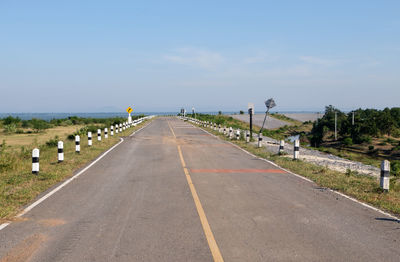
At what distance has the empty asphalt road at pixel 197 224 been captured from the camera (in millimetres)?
5141

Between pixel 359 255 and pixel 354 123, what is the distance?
39.1 meters

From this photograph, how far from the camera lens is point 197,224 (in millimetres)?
6469

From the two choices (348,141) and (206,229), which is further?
(348,141)

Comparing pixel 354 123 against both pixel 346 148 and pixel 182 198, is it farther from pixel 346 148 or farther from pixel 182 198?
pixel 182 198

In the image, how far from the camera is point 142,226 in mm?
6332

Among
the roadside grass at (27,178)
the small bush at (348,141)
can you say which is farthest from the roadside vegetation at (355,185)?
the small bush at (348,141)

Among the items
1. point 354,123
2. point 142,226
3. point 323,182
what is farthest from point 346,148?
Answer: point 142,226

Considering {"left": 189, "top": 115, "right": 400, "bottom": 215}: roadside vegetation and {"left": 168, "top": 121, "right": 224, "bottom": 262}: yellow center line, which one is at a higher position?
{"left": 168, "top": 121, "right": 224, "bottom": 262}: yellow center line

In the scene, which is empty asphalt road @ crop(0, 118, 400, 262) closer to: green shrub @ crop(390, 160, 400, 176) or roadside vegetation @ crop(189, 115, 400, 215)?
roadside vegetation @ crop(189, 115, 400, 215)

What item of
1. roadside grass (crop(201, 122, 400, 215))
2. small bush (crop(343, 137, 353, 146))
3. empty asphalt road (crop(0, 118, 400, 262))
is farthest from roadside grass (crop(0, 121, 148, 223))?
small bush (crop(343, 137, 353, 146))

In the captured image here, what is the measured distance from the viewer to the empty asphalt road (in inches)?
202

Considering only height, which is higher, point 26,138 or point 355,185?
point 355,185

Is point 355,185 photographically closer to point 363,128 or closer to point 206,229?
point 206,229

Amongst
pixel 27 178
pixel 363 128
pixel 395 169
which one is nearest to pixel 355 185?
pixel 27 178
